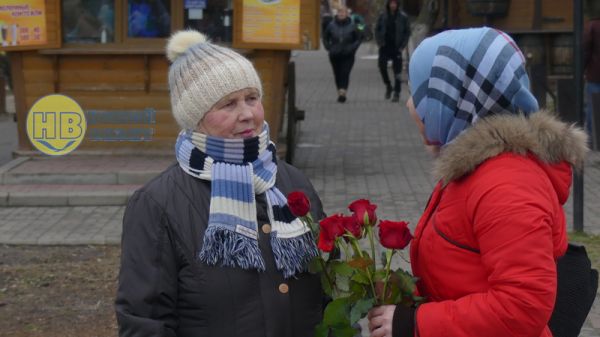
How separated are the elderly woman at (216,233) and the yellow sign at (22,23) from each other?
8.28 metres

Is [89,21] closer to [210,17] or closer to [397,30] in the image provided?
[210,17]

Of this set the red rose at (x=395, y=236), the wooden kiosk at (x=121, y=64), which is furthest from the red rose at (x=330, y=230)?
the wooden kiosk at (x=121, y=64)

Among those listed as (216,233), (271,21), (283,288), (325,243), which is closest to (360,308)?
(325,243)

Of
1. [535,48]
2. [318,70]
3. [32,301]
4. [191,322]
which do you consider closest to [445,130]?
[191,322]

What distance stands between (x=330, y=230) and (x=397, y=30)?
18024mm

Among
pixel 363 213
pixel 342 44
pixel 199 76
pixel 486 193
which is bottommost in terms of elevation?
pixel 342 44

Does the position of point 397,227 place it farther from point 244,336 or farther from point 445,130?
point 244,336

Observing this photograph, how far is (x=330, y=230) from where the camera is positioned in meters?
2.76

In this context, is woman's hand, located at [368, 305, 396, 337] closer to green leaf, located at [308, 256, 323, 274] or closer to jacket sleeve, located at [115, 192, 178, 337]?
green leaf, located at [308, 256, 323, 274]

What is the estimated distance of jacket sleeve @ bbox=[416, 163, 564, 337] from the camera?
233 centimetres

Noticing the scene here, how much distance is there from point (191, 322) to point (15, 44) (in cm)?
865

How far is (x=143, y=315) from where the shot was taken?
9.15ft

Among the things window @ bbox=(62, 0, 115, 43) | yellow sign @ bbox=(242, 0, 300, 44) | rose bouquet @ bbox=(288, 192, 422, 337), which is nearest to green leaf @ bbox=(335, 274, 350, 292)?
rose bouquet @ bbox=(288, 192, 422, 337)

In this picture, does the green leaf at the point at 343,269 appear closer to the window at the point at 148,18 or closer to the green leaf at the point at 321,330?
the green leaf at the point at 321,330
